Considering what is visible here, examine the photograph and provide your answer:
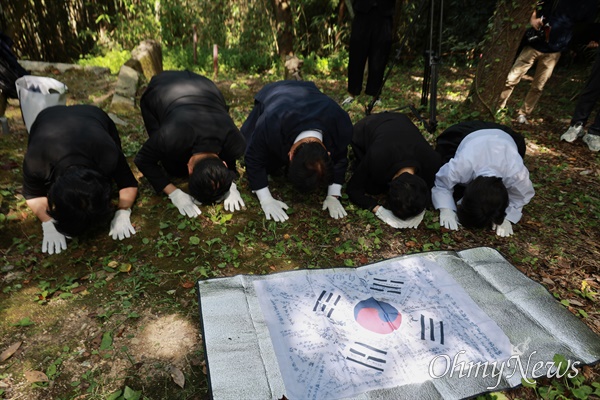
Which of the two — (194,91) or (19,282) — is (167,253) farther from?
(194,91)

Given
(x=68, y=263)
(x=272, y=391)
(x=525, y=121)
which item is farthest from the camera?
(x=525, y=121)

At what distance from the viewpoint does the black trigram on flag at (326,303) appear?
2.32 m

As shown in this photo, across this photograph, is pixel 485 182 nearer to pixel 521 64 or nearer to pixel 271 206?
pixel 271 206

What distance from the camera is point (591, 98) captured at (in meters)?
4.68

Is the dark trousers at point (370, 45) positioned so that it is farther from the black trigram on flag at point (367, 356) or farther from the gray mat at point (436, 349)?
the black trigram on flag at point (367, 356)

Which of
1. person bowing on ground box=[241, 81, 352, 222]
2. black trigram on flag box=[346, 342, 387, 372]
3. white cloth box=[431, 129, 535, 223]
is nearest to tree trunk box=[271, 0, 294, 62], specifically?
person bowing on ground box=[241, 81, 352, 222]

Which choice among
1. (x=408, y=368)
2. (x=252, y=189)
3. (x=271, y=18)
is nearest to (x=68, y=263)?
(x=252, y=189)

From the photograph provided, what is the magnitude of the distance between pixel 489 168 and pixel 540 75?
307 centimetres

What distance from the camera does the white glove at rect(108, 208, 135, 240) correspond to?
9.69 ft

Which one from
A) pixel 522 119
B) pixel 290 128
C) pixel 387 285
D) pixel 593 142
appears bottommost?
pixel 387 285

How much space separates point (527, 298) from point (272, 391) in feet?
5.91

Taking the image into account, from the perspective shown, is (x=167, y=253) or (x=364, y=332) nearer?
(x=364, y=332)

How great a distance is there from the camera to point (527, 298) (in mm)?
2453

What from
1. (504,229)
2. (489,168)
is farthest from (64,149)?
(504,229)
